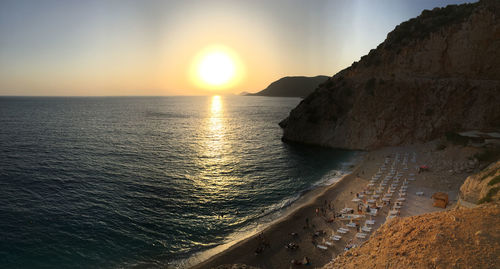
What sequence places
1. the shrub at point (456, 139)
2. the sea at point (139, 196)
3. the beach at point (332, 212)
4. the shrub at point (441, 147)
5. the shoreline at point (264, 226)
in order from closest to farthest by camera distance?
the beach at point (332, 212) < the shoreline at point (264, 226) < the sea at point (139, 196) < the shrub at point (456, 139) < the shrub at point (441, 147)

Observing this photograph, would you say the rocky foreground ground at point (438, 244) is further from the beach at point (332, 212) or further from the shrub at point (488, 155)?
the shrub at point (488, 155)

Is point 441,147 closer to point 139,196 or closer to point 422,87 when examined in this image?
point 422,87

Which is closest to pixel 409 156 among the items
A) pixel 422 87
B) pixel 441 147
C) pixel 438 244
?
pixel 441 147

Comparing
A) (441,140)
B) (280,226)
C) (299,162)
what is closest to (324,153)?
(299,162)

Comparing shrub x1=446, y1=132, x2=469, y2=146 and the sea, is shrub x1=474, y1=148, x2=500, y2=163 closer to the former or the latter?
shrub x1=446, y1=132, x2=469, y2=146

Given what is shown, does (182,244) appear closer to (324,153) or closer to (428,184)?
(428,184)

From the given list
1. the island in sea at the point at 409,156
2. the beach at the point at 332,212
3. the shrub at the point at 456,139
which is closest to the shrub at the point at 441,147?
the island in sea at the point at 409,156
